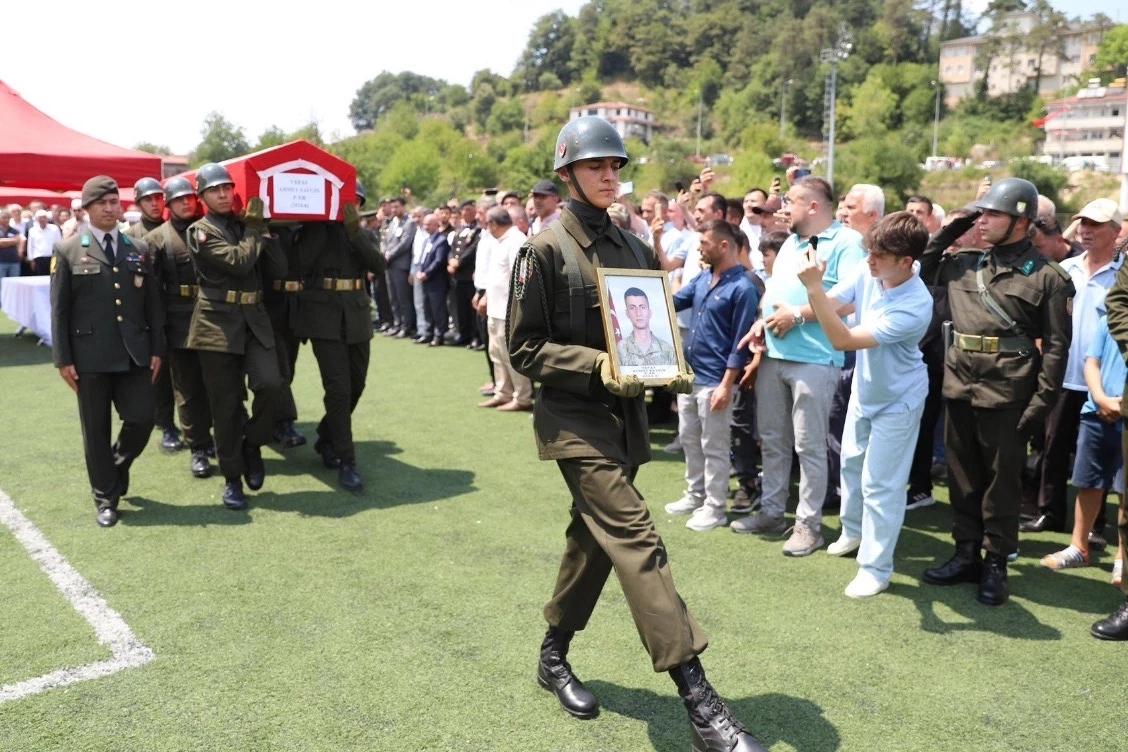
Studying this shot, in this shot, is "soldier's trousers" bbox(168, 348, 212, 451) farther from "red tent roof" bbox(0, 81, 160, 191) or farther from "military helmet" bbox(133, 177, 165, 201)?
"red tent roof" bbox(0, 81, 160, 191)

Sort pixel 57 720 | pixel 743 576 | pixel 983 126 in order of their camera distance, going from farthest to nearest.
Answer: pixel 983 126 < pixel 743 576 < pixel 57 720

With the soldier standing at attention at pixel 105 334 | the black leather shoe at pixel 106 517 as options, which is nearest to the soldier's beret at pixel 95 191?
the soldier standing at attention at pixel 105 334

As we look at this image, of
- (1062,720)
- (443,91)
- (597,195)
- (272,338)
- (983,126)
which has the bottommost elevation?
(1062,720)

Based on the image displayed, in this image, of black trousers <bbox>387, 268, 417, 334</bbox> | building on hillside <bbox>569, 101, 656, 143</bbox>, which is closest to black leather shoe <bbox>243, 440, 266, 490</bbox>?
black trousers <bbox>387, 268, 417, 334</bbox>

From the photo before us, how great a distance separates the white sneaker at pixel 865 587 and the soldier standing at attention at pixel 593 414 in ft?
5.90

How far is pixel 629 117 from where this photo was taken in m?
143

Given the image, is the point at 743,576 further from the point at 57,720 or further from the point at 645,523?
the point at 57,720

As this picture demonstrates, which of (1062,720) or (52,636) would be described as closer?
(1062,720)

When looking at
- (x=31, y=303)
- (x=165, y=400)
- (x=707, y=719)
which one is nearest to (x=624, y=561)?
(x=707, y=719)

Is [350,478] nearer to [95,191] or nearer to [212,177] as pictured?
[212,177]

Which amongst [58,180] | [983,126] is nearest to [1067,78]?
[983,126]

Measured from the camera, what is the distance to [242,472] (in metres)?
6.16

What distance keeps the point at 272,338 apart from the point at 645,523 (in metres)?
3.84

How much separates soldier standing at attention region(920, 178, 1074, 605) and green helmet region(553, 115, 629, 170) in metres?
2.32
